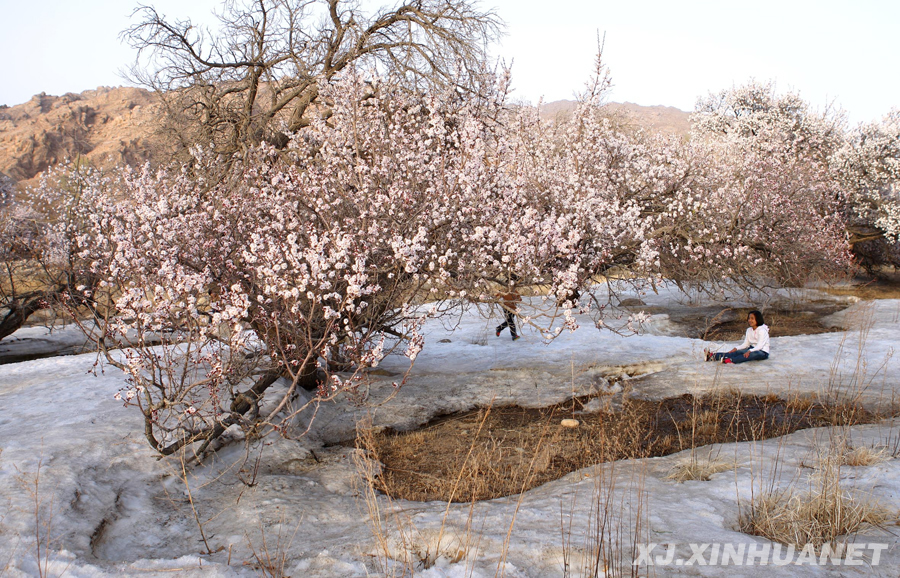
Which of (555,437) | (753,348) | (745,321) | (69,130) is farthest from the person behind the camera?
(69,130)

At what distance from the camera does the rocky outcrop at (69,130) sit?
188 feet

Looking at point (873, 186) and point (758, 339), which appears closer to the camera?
point (758, 339)

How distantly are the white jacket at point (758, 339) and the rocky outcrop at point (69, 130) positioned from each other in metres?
55.9

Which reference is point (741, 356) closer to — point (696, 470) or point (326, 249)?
point (696, 470)

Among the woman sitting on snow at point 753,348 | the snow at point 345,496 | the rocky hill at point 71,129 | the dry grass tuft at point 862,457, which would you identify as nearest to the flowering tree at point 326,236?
the snow at point 345,496

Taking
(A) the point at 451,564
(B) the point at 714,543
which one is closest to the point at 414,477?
(A) the point at 451,564

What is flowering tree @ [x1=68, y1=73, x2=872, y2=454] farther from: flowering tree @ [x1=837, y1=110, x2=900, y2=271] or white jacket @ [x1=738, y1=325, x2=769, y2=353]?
flowering tree @ [x1=837, y1=110, x2=900, y2=271]

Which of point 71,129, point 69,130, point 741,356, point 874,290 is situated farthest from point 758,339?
point 71,129

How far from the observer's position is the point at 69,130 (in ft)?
213

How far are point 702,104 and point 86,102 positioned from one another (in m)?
79.6

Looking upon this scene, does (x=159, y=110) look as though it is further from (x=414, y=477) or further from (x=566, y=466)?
(x=566, y=466)

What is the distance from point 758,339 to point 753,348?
230 millimetres

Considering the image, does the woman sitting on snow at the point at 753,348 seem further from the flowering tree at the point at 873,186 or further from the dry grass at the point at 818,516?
the flowering tree at the point at 873,186

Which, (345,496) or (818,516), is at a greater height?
(818,516)
